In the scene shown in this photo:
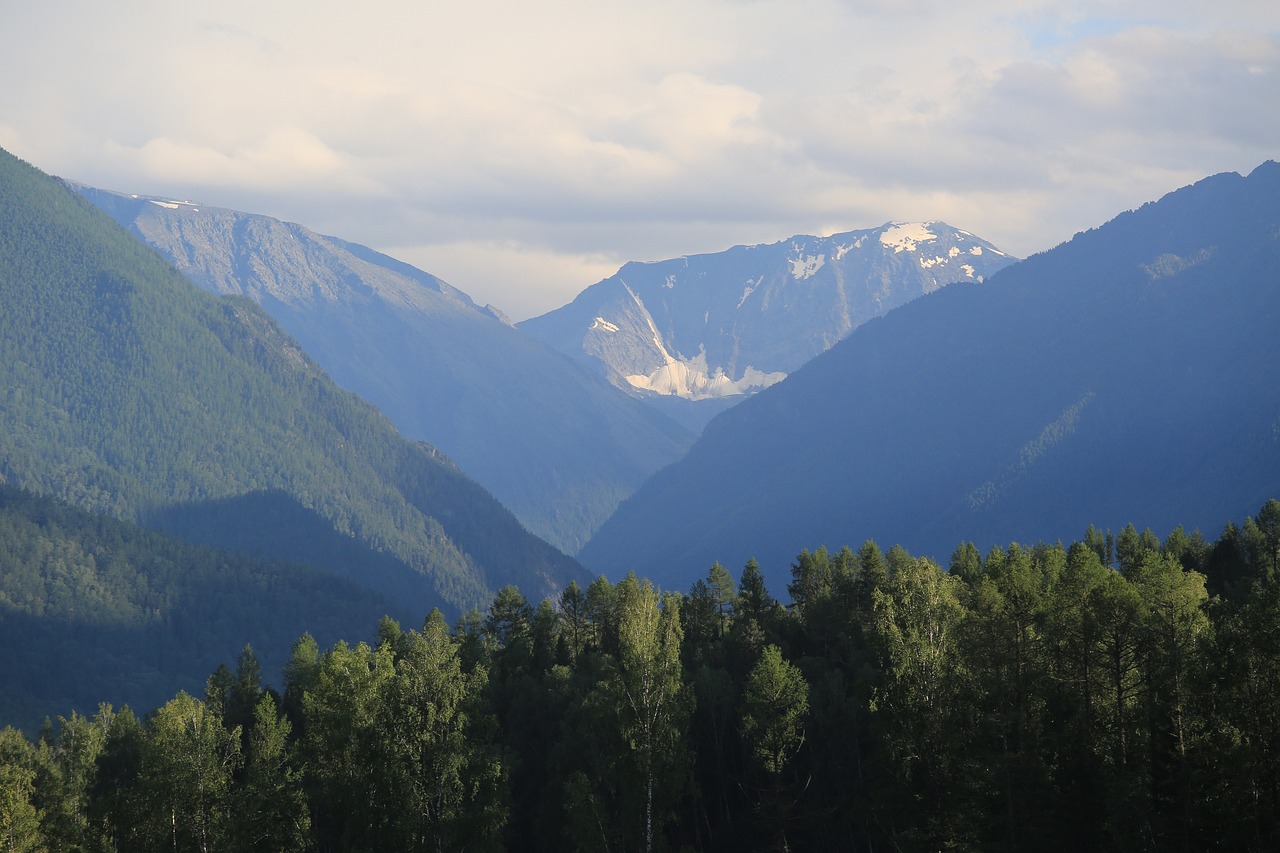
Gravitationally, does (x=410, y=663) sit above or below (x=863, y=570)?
below

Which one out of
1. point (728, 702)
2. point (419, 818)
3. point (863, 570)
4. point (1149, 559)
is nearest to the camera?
point (419, 818)

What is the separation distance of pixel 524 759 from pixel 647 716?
30.5 meters

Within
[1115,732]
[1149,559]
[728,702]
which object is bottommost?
[728,702]

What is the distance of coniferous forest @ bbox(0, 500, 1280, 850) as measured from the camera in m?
64.1

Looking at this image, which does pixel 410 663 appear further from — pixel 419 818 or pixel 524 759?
pixel 524 759

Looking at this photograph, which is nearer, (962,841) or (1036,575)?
(962,841)

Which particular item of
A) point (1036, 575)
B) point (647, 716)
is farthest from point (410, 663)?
point (1036, 575)

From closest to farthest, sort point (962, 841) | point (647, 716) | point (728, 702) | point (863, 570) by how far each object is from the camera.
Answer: point (962, 841) → point (647, 716) → point (728, 702) → point (863, 570)

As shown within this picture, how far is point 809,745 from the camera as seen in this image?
96250mm

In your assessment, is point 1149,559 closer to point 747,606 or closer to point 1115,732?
point 1115,732

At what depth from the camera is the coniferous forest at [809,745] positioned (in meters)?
64.1

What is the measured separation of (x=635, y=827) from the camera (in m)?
82.6

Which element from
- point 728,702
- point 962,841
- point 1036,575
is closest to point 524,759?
point 728,702

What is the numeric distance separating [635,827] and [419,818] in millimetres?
13828
